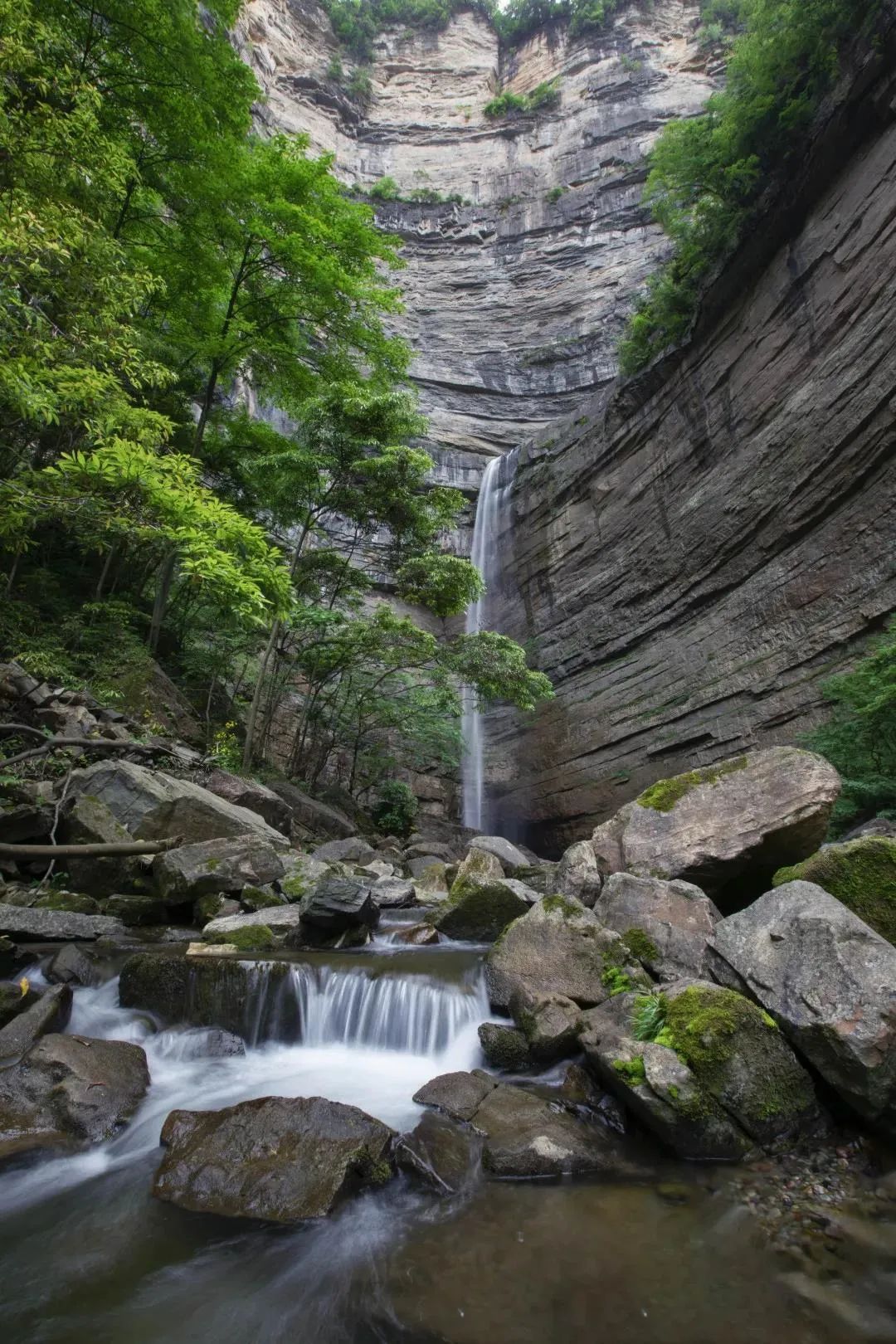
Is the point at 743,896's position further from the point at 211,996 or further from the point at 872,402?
the point at 872,402

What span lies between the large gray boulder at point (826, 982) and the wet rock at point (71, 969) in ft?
16.1

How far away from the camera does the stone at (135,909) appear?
688 centimetres

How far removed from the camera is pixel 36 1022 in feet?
14.9

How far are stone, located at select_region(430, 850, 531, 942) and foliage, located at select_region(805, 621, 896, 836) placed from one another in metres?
4.28

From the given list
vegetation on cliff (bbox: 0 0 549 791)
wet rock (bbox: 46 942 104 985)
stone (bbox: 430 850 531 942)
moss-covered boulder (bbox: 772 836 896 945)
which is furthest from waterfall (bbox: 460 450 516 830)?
moss-covered boulder (bbox: 772 836 896 945)

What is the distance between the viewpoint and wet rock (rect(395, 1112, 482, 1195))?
3.54 m

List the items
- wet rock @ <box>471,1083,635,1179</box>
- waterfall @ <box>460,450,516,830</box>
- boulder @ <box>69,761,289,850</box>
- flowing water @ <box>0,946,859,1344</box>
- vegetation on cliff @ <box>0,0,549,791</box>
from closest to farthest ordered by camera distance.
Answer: flowing water @ <box>0,946,859,1344</box>, wet rock @ <box>471,1083,635,1179</box>, vegetation on cliff @ <box>0,0,549,791</box>, boulder @ <box>69,761,289,850</box>, waterfall @ <box>460,450,516,830</box>

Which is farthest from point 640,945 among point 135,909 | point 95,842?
point 95,842

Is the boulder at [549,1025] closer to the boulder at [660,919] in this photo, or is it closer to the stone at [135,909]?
the boulder at [660,919]

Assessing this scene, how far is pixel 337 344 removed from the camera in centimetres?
1366

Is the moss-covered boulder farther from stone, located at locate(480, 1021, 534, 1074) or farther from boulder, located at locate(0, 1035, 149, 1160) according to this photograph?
boulder, located at locate(0, 1035, 149, 1160)

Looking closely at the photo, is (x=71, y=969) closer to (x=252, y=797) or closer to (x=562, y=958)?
(x=562, y=958)

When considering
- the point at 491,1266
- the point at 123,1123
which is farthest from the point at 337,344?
the point at 491,1266

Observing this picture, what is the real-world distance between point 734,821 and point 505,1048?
10.2 ft
